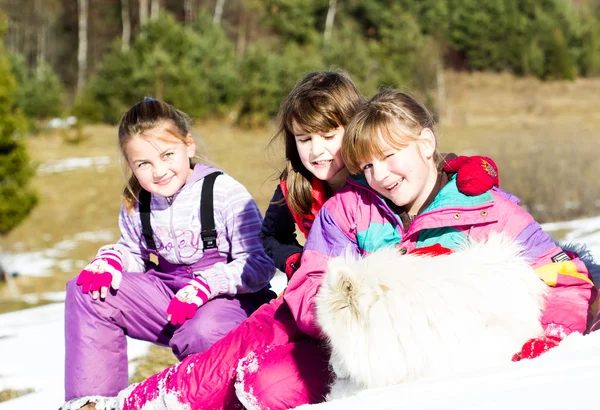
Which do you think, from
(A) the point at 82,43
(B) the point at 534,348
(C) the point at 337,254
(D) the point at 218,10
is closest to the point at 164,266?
(C) the point at 337,254

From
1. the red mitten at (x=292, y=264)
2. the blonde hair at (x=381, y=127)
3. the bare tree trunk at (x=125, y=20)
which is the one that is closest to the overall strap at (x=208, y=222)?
the red mitten at (x=292, y=264)

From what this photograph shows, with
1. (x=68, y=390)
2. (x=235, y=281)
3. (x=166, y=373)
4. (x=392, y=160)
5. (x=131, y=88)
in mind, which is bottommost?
(x=131, y=88)

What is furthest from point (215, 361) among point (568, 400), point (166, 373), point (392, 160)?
point (568, 400)

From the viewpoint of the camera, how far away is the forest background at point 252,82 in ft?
49.3

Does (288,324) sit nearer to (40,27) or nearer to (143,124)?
(143,124)

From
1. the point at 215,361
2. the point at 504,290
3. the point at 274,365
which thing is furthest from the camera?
the point at 215,361

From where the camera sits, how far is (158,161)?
3074 millimetres

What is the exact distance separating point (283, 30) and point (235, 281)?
31.9 m

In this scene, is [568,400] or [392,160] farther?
[392,160]

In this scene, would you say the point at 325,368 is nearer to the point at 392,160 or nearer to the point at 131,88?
the point at 392,160

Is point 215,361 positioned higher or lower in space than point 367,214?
lower

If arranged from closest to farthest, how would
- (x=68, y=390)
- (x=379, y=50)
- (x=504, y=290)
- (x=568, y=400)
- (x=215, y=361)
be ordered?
(x=568, y=400), (x=504, y=290), (x=215, y=361), (x=68, y=390), (x=379, y=50)

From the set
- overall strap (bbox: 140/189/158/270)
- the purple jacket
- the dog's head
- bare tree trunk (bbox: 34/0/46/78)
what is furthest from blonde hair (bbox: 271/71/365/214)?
bare tree trunk (bbox: 34/0/46/78)

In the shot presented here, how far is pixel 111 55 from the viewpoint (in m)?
26.1
